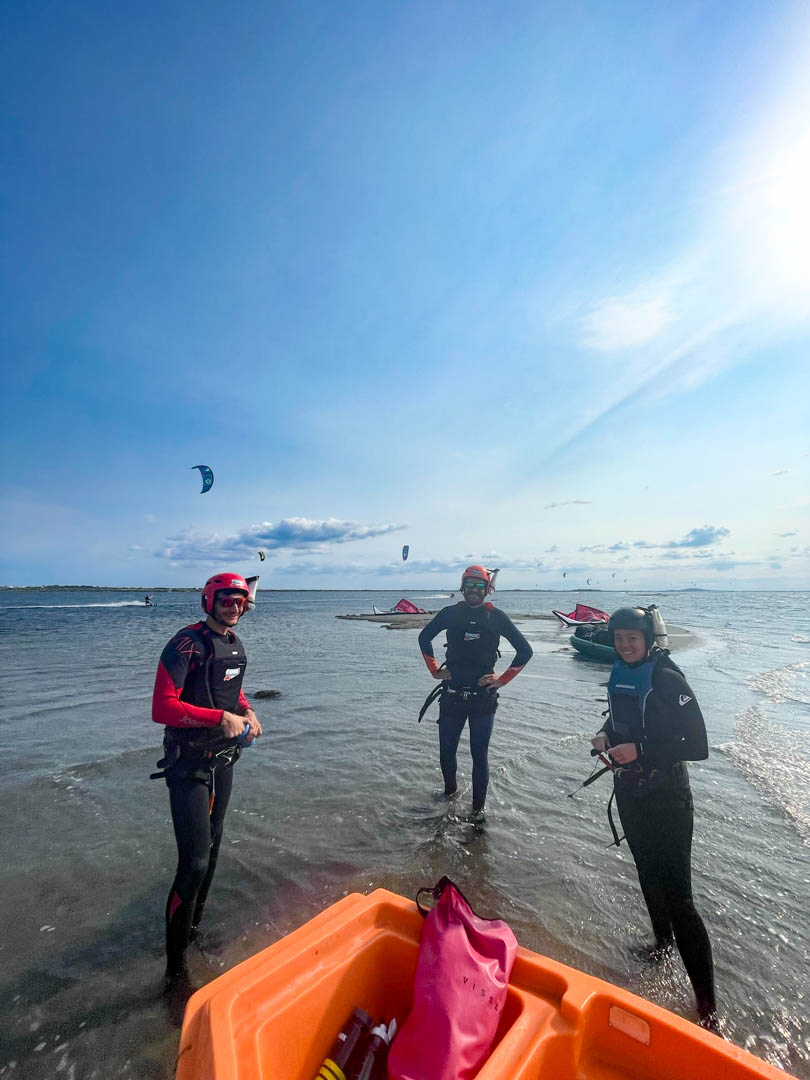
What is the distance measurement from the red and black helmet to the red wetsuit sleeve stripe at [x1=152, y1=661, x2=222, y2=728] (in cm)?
62

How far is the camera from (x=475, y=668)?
6.40m

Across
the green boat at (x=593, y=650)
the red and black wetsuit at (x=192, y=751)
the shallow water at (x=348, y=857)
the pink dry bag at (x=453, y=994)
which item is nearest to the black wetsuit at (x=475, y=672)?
the shallow water at (x=348, y=857)

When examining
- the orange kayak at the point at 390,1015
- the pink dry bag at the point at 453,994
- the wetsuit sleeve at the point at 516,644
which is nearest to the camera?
the orange kayak at the point at 390,1015

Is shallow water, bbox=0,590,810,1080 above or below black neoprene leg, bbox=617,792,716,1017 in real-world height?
below

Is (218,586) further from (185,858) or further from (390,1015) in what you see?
(390,1015)

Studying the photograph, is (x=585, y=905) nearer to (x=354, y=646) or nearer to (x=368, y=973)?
(x=368, y=973)

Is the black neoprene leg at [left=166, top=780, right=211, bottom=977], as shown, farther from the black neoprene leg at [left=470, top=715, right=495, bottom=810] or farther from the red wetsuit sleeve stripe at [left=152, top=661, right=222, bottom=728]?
the black neoprene leg at [left=470, top=715, right=495, bottom=810]

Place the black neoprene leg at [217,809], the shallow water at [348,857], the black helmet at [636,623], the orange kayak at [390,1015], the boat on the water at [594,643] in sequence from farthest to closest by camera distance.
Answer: the boat on the water at [594,643] → the black neoprene leg at [217,809] → the black helmet at [636,623] → the shallow water at [348,857] → the orange kayak at [390,1015]

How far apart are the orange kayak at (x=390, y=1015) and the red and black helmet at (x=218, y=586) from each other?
2467 mm

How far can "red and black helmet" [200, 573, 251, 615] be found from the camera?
4.29 m

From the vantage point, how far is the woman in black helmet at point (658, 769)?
3523 millimetres

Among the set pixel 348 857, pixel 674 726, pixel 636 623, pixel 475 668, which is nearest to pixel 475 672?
pixel 475 668

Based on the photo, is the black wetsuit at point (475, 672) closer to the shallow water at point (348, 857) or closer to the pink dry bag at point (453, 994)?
the shallow water at point (348, 857)

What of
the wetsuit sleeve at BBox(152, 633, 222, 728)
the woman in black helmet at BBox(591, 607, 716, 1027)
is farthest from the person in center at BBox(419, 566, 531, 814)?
the wetsuit sleeve at BBox(152, 633, 222, 728)
